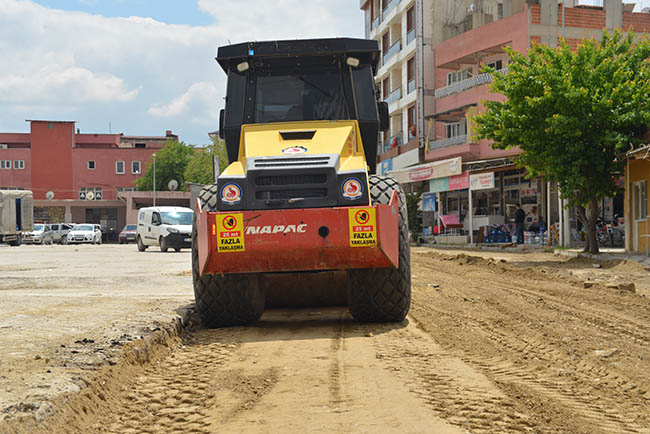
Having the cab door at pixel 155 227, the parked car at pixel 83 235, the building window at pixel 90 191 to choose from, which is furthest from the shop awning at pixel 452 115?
the building window at pixel 90 191

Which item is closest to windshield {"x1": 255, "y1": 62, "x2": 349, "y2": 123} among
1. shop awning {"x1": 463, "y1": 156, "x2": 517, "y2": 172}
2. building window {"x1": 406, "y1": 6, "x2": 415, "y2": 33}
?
shop awning {"x1": 463, "y1": 156, "x2": 517, "y2": 172}

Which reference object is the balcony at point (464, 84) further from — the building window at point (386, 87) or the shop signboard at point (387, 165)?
the building window at point (386, 87)

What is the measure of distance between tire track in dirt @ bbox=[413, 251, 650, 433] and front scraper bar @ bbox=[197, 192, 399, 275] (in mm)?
1106

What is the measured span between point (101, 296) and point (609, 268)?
11.7 meters

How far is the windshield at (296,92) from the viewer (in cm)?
818

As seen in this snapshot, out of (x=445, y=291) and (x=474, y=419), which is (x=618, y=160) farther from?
(x=474, y=419)

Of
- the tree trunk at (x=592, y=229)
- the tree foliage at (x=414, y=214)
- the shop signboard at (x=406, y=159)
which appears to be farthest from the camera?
the shop signboard at (x=406, y=159)

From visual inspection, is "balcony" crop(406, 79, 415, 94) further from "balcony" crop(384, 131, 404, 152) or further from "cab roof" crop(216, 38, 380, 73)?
"cab roof" crop(216, 38, 380, 73)

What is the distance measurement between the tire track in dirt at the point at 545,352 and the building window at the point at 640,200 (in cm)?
1107

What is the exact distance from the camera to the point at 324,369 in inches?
209

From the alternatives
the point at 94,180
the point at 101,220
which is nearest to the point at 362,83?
the point at 101,220

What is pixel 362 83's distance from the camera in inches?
324

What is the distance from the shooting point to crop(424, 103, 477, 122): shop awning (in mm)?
37906

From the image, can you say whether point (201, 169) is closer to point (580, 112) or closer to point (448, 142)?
point (448, 142)
